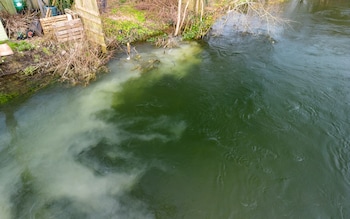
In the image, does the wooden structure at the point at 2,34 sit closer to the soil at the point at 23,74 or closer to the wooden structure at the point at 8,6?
the soil at the point at 23,74

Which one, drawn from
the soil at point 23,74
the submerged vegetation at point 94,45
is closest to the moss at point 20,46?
the submerged vegetation at point 94,45

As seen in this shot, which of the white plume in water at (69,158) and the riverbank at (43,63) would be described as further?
the riverbank at (43,63)

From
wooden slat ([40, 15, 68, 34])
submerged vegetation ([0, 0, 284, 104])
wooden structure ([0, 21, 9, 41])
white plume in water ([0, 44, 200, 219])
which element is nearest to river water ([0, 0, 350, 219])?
white plume in water ([0, 44, 200, 219])

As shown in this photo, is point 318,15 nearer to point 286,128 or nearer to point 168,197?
point 286,128

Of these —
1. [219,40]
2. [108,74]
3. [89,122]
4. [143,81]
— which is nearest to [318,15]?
[219,40]

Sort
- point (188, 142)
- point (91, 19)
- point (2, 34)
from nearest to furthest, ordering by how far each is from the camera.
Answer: point (188, 142) < point (2, 34) < point (91, 19)

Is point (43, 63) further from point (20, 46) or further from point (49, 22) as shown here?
point (49, 22)

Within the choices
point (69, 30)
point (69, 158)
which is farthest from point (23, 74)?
point (69, 158)
